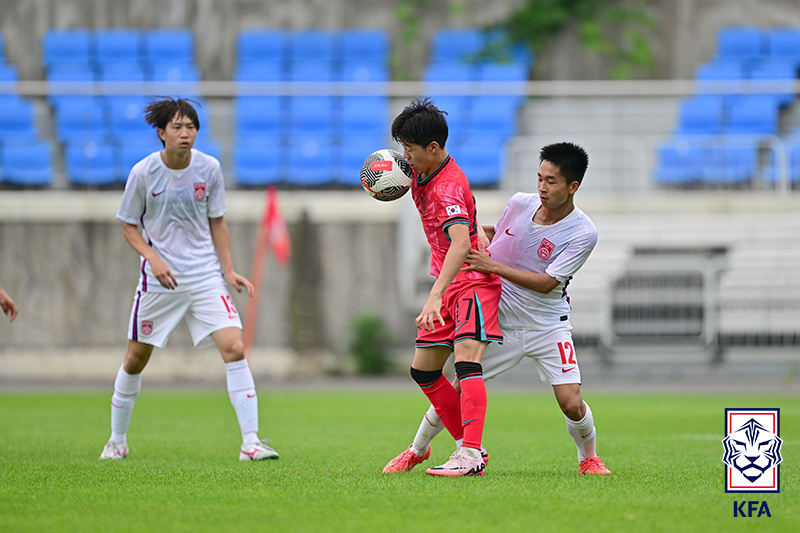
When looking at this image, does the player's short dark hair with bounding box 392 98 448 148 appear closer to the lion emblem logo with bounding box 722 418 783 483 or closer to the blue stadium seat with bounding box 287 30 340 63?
the lion emblem logo with bounding box 722 418 783 483

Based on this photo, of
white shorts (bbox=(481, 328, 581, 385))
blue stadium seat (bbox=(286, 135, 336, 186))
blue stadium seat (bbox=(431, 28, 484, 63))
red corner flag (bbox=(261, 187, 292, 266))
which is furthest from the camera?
blue stadium seat (bbox=(431, 28, 484, 63))

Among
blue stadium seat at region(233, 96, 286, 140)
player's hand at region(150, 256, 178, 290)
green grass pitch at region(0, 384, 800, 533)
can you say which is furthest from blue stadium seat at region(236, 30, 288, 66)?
player's hand at region(150, 256, 178, 290)

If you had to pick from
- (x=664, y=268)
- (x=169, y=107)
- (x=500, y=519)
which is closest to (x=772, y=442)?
(x=500, y=519)

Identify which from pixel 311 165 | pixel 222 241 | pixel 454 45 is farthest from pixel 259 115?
pixel 222 241

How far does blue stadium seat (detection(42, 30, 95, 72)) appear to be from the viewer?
19.6 m

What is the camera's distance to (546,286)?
5406mm

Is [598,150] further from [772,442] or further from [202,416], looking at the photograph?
[772,442]

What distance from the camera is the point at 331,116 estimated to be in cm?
1719

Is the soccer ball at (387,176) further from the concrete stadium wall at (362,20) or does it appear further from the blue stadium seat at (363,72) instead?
the concrete stadium wall at (362,20)

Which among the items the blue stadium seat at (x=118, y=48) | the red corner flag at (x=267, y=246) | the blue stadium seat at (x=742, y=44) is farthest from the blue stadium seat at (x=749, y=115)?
the blue stadium seat at (x=118, y=48)

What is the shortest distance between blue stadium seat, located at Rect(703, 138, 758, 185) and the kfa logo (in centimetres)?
1289

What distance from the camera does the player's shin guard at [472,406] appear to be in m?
5.12

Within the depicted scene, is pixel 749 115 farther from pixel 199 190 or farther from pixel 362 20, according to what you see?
pixel 199 190

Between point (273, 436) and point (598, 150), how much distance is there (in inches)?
405
